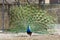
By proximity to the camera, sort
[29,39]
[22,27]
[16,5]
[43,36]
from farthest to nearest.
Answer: [16,5] → [22,27] → [43,36] → [29,39]

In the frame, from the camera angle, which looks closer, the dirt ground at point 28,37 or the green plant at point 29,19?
the dirt ground at point 28,37

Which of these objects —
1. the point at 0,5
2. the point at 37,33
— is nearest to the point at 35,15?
the point at 37,33

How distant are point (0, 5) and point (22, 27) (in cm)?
162

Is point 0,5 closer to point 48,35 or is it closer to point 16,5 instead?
point 16,5

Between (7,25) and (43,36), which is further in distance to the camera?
(7,25)

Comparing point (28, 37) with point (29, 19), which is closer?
point (28, 37)

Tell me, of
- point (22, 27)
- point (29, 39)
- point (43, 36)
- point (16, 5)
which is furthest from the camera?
point (16, 5)

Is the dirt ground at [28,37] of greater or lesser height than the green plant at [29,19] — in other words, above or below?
below

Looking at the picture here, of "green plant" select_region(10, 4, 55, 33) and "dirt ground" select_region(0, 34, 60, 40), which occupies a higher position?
"green plant" select_region(10, 4, 55, 33)

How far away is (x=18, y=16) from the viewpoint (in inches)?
423

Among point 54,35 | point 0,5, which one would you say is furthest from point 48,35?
point 0,5

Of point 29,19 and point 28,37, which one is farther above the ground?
point 29,19

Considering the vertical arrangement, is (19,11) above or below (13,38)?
above

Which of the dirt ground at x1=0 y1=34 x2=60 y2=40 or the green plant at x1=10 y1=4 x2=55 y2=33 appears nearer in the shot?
the dirt ground at x1=0 y1=34 x2=60 y2=40
